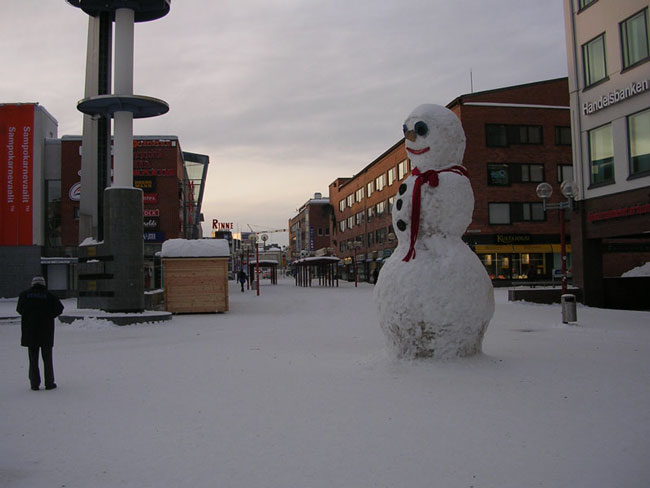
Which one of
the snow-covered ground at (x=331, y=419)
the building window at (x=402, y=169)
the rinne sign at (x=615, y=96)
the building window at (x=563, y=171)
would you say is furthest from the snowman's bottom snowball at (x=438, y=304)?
the building window at (x=402, y=169)

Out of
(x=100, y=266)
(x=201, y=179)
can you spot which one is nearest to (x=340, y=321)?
(x=100, y=266)

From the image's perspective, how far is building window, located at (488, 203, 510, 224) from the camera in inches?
1497

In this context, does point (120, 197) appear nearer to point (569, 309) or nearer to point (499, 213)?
point (569, 309)

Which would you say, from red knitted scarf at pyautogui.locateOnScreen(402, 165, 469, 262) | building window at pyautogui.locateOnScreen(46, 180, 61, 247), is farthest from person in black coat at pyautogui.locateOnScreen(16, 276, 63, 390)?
building window at pyautogui.locateOnScreen(46, 180, 61, 247)

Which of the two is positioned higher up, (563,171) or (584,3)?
(584,3)

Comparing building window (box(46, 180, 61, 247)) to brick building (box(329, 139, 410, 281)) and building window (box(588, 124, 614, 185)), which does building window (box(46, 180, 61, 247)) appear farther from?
building window (box(588, 124, 614, 185))

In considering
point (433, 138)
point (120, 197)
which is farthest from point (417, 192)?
point (120, 197)

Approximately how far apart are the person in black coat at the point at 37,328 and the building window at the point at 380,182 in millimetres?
45972

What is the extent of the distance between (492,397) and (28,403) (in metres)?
5.42

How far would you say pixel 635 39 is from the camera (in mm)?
17891

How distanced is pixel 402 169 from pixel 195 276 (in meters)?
30.3

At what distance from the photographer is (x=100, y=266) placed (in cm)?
1691

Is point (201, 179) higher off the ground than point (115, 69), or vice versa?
point (201, 179)

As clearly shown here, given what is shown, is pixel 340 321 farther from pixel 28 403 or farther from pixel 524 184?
pixel 524 184
